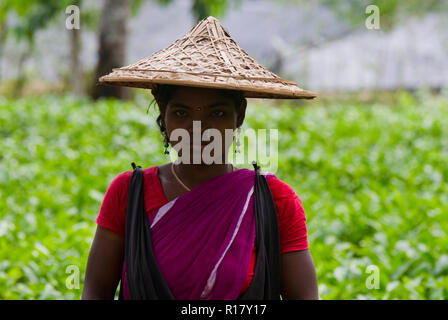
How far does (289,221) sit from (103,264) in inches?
22.4

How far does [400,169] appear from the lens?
5602 mm

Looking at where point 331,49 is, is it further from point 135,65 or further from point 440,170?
point 135,65

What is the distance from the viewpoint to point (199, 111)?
1.60 m

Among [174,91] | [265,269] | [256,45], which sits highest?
[256,45]

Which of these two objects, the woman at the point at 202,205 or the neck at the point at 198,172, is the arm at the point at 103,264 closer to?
the woman at the point at 202,205

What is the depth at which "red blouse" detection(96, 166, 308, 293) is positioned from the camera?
166 cm

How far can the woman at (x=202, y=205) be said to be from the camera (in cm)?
156

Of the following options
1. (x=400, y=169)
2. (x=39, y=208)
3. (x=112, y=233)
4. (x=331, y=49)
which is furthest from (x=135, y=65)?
(x=331, y=49)

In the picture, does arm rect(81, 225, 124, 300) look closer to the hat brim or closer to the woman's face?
the woman's face

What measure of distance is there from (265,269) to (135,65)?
69 cm

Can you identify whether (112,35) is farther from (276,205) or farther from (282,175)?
(276,205)

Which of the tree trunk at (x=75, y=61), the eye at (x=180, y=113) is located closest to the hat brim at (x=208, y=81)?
the eye at (x=180, y=113)

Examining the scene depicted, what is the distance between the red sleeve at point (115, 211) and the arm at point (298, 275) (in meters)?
0.49
